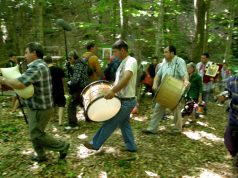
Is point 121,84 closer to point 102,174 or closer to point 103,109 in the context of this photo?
point 103,109

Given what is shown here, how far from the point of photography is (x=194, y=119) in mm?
8727

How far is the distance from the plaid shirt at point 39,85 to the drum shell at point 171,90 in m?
2.32

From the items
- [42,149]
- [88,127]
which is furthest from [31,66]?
[88,127]

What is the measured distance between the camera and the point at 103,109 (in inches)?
199

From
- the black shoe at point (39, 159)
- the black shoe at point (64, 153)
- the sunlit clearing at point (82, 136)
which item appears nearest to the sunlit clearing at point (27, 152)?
the black shoe at point (39, 159)

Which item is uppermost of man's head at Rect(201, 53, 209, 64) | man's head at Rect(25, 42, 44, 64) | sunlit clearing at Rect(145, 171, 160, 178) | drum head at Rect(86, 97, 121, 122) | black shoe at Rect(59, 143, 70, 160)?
man's head at Rect(25, 42, 44, 64)

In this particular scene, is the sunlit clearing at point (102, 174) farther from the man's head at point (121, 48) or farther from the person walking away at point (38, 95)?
the man's head at point (121, 48)

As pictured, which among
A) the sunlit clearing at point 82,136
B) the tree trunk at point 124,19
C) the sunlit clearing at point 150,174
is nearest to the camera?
the sunlit clearing at point 150,174

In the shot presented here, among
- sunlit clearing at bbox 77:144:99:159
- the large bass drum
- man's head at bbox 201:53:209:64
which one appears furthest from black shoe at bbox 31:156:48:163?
man's head at bbox 201:53:209:64

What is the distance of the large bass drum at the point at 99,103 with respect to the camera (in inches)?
195

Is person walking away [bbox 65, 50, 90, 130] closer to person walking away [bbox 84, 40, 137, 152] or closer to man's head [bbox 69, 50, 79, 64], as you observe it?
man's head [bbox 69, 50, 79, 64]

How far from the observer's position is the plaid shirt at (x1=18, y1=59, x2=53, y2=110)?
4.79 metres

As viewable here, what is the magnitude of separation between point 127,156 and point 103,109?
50.6 inches

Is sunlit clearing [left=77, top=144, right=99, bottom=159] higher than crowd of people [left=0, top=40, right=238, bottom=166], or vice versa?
crowd of people [left=0, top=40, right=238, bottom=166]
